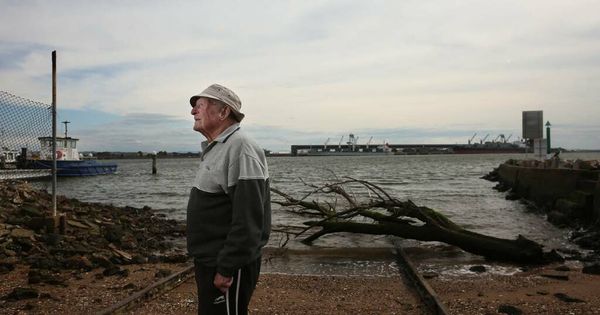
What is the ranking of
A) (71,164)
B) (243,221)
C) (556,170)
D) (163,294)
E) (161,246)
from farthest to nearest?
(71,164)
(556,170)
(161,246)
(163,294)
(243,221)

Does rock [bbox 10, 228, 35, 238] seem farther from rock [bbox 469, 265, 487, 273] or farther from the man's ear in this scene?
rock [bbox 469, 265, 487, 273]

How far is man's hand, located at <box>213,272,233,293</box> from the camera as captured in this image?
2.80 metres

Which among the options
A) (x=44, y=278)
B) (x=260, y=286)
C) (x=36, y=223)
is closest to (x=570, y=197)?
(x=260, y=286)

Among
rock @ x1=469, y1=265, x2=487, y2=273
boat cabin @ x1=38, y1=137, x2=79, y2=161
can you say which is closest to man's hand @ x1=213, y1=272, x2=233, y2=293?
rock @ x1=469, y1=265, x2=487, y2=273

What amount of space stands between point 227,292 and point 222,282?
0.35 ft

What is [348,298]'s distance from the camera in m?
6.48

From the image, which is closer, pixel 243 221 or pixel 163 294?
pixel 243 221

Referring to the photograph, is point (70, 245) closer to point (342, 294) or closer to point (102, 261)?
point (102, 261)

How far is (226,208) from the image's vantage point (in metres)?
2.88

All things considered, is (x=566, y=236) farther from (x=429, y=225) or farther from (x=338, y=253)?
(x=338, y=253)

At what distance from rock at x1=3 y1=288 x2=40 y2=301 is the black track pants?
3.98 metres

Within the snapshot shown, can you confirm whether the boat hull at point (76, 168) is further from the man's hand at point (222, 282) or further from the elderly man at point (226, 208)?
the man's hand at point (222, 282)

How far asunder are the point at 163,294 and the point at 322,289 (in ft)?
6.81

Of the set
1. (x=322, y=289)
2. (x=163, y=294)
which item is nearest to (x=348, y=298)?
(x=322, y=289)
